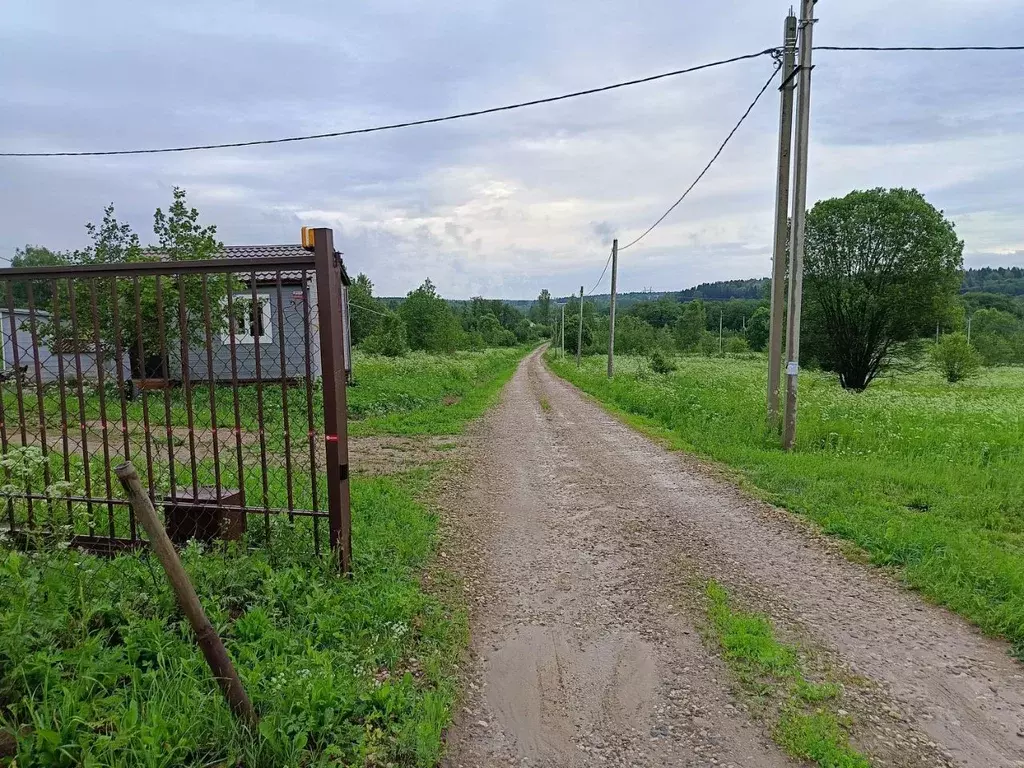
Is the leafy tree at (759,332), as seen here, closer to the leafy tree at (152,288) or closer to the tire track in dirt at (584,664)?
the leafy tree at (152,288)

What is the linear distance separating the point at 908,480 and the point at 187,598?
7.47 meters

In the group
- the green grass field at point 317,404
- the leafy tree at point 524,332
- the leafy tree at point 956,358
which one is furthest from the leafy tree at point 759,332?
the green grass field at point 317,404

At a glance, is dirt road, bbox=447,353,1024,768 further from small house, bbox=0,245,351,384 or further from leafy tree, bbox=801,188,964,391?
leafy tree, bbox=801,188,964,391

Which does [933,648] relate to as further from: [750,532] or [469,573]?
[469,573]

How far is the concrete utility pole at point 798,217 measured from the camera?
27.9 ft

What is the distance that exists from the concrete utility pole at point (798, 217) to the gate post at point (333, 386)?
7.16 meters

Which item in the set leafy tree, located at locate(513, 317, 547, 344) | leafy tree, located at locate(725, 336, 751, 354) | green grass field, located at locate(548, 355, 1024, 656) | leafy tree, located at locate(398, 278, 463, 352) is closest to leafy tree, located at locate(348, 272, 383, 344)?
leafy tree, located at locate(398, 278, 463, 352)

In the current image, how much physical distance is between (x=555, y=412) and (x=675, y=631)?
37.2 feet

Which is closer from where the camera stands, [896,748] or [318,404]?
[896,748]

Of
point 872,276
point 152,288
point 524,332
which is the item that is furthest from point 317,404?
point 524,332

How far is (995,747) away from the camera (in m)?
2.68

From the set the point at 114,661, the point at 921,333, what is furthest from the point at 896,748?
the point at 921,333

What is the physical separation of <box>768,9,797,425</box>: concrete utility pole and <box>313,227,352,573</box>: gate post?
7.62m

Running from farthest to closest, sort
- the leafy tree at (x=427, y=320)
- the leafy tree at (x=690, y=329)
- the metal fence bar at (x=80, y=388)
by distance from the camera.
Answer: the leafy tree at (x=690, y=329) < the leafy tree at (x=427, y=320) < the metal fence bar at (x=80, y=388)
